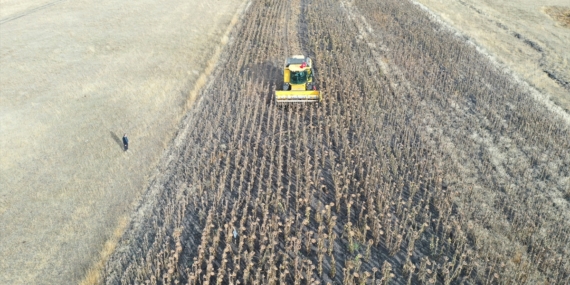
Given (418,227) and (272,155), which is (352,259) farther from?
(272,155)

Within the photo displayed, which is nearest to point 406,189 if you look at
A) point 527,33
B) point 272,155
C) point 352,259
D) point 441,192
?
point 441,192

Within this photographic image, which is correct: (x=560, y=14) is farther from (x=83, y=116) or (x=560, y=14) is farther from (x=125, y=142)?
(x=83, y=116)

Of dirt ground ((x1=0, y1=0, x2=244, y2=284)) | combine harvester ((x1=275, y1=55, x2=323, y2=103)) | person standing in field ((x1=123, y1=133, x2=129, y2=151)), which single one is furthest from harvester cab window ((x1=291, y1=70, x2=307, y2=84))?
person standing in field ((x1=123, y1=133, x2=129, y2=151))

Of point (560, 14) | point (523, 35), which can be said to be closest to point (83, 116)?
point (523, 35)

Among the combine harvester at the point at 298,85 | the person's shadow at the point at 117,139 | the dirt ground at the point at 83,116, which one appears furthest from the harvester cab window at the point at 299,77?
the person's shadow at the point at 117,139

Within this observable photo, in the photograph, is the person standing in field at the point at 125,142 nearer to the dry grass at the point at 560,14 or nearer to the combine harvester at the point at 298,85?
the combine harvester at the point at 298,85

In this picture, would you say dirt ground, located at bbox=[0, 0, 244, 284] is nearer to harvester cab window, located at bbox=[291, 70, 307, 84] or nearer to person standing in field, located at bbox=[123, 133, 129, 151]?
person standing in field, located at bbox=[123, 133, 129, 151]

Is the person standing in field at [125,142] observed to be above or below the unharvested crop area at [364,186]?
above
